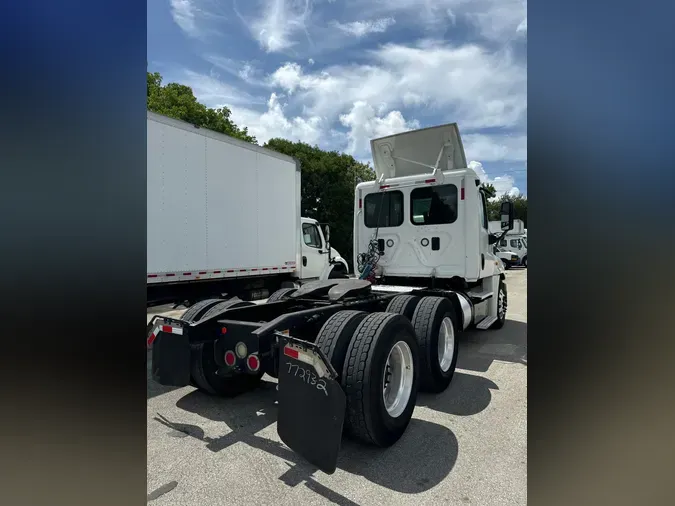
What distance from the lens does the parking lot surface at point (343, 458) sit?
2.67 m

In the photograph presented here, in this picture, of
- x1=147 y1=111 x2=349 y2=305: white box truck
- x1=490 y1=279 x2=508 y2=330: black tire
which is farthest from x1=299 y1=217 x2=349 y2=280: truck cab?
x1=490 y1=279 x2=508 y2=330: black tire

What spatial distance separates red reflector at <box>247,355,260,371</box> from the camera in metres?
3.50

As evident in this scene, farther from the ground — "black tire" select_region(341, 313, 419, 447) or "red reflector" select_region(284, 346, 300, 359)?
"red reflector" select_region(284, 346, 300, 359)

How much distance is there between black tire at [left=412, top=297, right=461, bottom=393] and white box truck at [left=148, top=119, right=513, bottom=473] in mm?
13

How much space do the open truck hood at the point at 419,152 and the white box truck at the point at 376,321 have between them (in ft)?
0.06

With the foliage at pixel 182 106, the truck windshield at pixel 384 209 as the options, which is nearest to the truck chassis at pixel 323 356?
the truck windshield at pixel 384 209

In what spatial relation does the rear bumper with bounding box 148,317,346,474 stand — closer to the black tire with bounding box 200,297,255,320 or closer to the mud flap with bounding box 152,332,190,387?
the mud flap with bounding box 152,332,190,387

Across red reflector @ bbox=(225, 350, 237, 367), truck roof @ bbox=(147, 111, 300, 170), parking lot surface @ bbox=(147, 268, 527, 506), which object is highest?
truck roof @ bbox=(147, 111, 300, 170)

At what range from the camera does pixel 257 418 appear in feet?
12.8

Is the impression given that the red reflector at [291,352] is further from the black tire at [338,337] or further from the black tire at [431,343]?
the black tire at [431,343]

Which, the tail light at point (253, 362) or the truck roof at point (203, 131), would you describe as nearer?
the tail light at point (253, 362)
